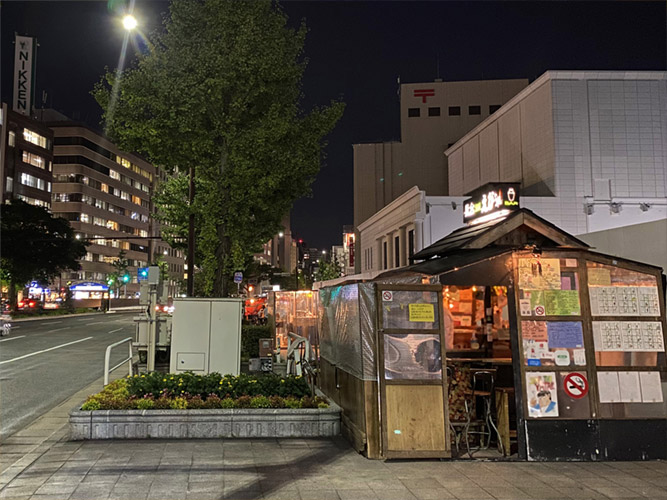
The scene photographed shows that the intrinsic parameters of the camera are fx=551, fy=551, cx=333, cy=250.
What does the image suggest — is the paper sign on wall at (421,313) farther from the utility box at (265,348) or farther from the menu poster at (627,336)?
the utility box at (265,348)

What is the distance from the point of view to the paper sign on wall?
25.7 feet

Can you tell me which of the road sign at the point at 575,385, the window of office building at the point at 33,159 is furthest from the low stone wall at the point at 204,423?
the window of office building at the point at 33,159

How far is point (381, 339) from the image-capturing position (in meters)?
7.71

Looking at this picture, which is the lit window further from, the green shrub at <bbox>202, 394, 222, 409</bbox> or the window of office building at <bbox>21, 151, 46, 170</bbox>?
the green shrub at <bbox>202, 394, 222, 409</bbox>

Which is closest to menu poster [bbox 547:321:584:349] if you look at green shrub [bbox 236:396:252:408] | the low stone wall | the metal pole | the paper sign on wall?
the paper sign on wall

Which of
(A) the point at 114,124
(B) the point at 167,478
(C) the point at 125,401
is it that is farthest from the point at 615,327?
(A) the point at 114,124

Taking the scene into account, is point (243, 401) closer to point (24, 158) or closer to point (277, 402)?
point (277, 402)

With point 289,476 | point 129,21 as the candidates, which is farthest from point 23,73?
point 289,476

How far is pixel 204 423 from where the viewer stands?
8.48 m

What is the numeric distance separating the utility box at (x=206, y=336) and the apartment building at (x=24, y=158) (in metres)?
71.2

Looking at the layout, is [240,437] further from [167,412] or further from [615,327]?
[615,327]

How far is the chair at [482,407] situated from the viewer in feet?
26.9

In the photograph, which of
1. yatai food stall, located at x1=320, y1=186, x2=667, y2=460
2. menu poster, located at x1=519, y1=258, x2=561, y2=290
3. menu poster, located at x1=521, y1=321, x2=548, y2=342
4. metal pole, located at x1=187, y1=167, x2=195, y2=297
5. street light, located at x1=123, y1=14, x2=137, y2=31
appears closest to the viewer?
yatai food stall, located at x1=320, y1=186, x2=667, y2=460

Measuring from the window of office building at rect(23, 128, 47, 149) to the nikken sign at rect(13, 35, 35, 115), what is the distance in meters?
2.93
